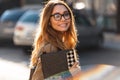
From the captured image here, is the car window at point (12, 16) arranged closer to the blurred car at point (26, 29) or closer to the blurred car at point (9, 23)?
the blurred car at point (9, 23)

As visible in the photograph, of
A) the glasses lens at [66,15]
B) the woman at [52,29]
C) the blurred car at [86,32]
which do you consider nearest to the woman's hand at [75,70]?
the woman at [52,29]

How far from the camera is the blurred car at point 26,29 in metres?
13.7

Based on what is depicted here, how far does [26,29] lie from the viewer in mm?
13945

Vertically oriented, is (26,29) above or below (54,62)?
below

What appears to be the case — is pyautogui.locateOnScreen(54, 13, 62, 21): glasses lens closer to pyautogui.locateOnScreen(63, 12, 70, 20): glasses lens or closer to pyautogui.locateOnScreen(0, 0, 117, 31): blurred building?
pyautogui.locateOnScreen(63, 12, 70, 20): glasses lens

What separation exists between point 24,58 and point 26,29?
1.18 m

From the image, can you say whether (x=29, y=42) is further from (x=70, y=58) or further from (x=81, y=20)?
(x=70, y=58)

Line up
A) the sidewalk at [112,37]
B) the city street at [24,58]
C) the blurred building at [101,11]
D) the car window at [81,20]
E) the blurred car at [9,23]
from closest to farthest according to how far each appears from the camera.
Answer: the city street at [24,58] < the car window at [81,20] < the blurred car at [9,23] < the sidewalk at [112,37] < the blurred building at [101,11]

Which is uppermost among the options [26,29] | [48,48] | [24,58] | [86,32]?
[48,48]

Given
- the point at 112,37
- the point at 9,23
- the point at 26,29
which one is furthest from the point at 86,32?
the point at 112,37

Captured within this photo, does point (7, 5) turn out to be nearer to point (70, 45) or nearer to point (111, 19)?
point (111, 19)

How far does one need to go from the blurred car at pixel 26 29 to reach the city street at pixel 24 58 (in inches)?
17.5

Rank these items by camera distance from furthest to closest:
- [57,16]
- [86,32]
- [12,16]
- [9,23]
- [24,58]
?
[12,16]
[9,23]
[86,32]
[24,58]
[57,16]

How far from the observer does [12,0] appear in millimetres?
26984
